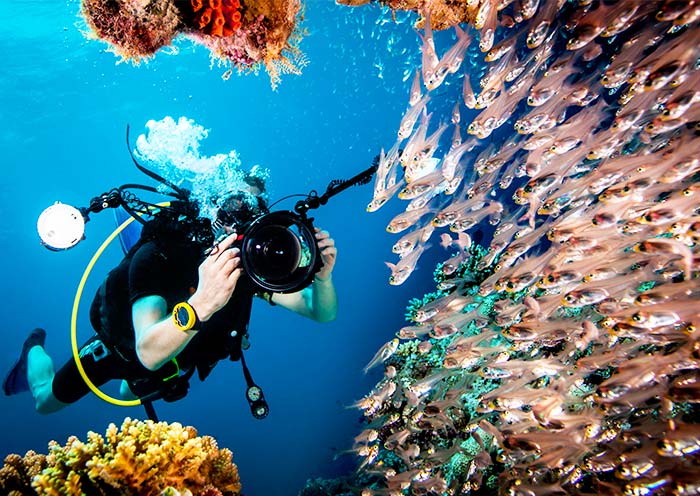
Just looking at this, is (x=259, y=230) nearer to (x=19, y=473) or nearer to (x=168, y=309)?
(x=168, y=309)

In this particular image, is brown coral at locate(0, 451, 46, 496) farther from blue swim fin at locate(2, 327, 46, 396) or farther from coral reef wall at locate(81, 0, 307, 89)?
blue swim fin at locate(2, 327, 46, 396)

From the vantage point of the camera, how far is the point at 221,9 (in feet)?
11.9

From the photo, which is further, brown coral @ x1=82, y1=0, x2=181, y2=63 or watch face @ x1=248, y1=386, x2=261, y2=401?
watch face @ x1=248, y1=386, x2=261, y2=401

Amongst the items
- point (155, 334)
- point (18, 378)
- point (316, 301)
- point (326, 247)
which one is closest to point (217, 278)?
point (155, 334)

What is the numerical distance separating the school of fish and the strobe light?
3436 mm

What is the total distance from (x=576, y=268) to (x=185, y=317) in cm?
372

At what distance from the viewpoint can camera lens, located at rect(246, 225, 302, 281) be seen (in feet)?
10.8

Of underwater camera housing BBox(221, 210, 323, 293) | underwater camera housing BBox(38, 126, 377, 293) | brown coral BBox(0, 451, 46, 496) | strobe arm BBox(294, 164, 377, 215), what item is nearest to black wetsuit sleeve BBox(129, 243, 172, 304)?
underwater camera housing BBox(38, 126, 377, 293)

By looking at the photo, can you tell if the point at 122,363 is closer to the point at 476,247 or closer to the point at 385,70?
the point at 476,247

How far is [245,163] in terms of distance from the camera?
61250 millimetres

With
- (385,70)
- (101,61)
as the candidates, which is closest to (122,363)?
(101,61)

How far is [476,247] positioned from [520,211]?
2048mm

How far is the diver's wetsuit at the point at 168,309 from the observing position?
12.6ft

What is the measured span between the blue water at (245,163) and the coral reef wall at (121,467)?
63.1 feet
